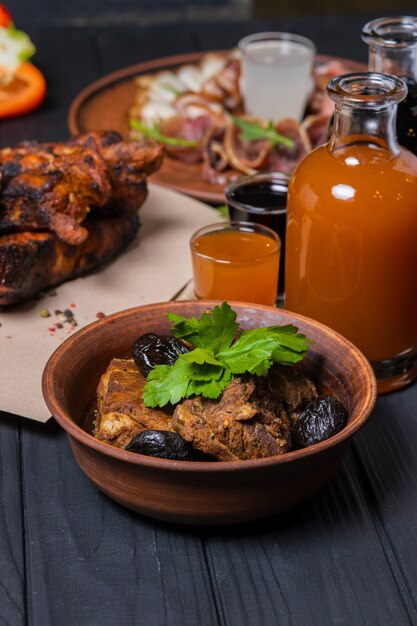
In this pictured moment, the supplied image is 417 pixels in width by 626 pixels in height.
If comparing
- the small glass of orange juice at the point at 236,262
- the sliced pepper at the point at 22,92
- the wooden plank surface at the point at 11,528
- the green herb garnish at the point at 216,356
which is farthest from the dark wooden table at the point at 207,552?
the sliced pepper at the point at 22,92

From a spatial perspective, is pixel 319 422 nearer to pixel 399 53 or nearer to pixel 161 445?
pixel 161 445

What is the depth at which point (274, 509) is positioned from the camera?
5.55 feet

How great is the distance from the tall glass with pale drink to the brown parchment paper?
661 mm

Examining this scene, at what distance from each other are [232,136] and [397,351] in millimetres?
1160

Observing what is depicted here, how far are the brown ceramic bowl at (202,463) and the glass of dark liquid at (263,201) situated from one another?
55 centimetres

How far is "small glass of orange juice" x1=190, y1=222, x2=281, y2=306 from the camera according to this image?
2.26 m

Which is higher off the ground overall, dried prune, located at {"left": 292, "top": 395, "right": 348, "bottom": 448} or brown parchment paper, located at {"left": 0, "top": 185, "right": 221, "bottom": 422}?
dried prune, located at {"left": 292, "top": 395, "right": 348, "bottom": 448}

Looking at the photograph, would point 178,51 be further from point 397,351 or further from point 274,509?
point 274,509

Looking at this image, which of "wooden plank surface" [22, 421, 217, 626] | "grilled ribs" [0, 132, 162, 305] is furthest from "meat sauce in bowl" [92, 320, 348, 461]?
"grilled ribs" [0, 132, 162, 305]

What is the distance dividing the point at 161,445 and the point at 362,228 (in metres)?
0.65

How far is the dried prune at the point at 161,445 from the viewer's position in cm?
165

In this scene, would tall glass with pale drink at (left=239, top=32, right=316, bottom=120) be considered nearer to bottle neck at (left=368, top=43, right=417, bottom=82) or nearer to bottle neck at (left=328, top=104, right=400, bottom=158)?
bottle neck at (left=368, top=43, right=417, bottom=82)

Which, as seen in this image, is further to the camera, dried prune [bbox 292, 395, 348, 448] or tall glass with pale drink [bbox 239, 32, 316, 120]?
tall glass with pale drink [bbox 239, 32, 316, 120]

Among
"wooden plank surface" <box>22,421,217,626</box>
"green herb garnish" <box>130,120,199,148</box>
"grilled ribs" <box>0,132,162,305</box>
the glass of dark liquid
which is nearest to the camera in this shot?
"wooden plank surface" <box>22,421,217,626</box>
